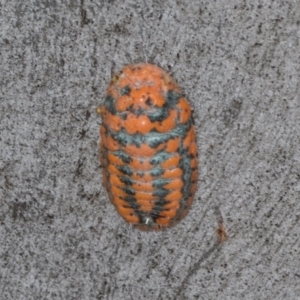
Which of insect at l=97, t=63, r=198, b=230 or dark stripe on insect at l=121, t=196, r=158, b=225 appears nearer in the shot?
insect at l=97, t=63, r=198, b=230

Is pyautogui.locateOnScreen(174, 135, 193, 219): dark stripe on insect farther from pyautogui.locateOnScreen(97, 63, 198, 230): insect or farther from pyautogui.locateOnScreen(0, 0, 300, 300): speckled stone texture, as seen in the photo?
pyautogui.locateOnScreen(0, 0, 300, 300): speckled stone texture

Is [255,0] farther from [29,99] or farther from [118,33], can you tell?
[29,99]

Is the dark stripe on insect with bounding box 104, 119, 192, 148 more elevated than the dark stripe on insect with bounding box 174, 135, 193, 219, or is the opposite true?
the dark stripe on insect with bounding box 104, 119, 192, 148

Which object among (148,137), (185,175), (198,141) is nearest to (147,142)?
(148,137)

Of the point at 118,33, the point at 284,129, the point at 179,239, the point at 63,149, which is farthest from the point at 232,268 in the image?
the point at 118,33

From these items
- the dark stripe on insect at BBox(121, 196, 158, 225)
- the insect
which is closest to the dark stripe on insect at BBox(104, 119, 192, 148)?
the insect

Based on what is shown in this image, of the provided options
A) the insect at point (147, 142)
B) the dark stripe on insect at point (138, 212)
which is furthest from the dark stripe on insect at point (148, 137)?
the dark stripe on insect at point (138, 212)
